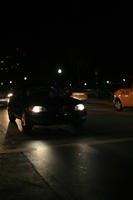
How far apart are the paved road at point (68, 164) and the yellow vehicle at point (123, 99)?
7036 millimetres

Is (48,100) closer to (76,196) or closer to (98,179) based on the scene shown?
(98,179)

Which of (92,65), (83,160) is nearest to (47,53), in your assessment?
(92,65)

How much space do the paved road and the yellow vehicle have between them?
704cm

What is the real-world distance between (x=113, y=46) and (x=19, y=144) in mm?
42105

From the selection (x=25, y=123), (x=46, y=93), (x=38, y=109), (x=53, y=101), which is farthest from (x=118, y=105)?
(x=38, y=109)

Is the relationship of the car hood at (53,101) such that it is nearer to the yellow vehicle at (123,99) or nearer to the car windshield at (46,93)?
the car windshield at (46,93)

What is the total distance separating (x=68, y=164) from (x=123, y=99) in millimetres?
12655

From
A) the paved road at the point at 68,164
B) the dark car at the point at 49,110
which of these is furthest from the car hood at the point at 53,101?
the paved road at the point at 68,164

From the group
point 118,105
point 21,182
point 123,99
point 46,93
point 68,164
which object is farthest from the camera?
point 118,105

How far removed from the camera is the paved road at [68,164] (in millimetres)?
5781

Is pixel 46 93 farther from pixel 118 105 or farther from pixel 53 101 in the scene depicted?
pixel 118 105

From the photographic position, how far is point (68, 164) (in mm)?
7547

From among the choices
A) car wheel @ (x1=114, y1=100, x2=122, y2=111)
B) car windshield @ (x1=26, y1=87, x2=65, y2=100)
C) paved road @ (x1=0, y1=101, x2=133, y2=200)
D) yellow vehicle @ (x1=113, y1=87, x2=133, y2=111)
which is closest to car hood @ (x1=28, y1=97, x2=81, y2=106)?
car windshield @ (x1=26, y1=87, x2=65, y2=100)

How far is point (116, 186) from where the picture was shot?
236 inches
